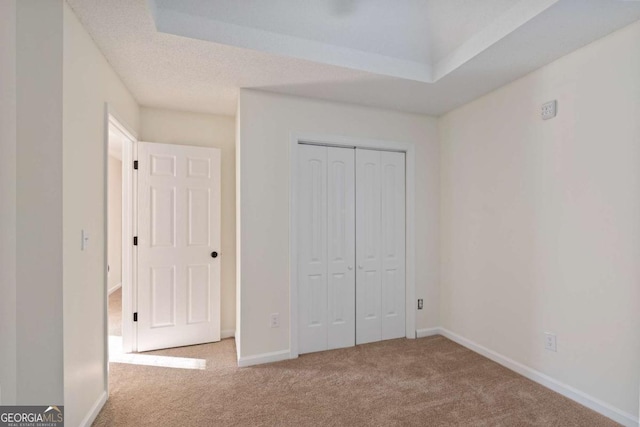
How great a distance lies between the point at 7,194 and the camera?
1.17 m

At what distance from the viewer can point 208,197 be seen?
123 inches

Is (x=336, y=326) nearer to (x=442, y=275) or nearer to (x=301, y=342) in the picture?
(x=301, y=342)

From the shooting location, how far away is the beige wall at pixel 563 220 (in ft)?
5.99

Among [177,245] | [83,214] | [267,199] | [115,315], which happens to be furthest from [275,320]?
[115,315]

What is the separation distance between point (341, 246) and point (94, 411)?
7.19 feet

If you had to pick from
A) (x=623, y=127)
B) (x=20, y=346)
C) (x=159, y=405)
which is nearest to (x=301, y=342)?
(x=159, y=405)

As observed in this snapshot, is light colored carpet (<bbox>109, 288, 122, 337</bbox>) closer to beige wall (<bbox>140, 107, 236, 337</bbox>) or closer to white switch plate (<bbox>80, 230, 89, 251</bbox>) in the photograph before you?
beige wall (<bbox>140, 107, 236, 337</bbox>)

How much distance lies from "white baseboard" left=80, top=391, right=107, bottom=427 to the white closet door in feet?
6.93

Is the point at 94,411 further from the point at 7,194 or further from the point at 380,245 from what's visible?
the point at 380,245

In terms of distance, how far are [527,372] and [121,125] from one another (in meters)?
3.84

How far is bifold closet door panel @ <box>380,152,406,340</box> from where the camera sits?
124 inches

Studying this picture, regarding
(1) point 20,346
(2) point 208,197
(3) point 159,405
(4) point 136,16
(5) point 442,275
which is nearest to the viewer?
(1) point 20,346

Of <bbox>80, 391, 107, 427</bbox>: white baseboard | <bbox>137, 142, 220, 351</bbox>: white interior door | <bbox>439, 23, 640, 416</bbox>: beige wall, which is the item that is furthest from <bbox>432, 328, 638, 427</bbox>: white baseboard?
<bbox>80, 391, 107, 427</bbox>: white baseboard

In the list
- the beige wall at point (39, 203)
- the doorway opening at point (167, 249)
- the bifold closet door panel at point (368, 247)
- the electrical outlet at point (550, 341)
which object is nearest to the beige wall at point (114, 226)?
the doorway opening at point (167, 249)
